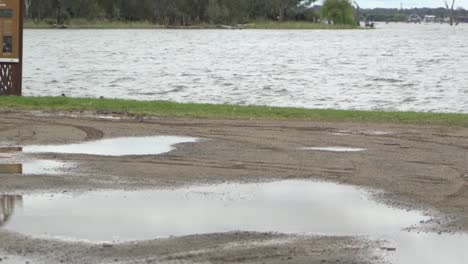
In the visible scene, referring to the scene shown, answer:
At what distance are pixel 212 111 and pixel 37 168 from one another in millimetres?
9070

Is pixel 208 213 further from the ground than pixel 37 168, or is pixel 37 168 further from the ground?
pixel 208 213

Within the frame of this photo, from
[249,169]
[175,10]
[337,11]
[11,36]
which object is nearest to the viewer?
[249,169]

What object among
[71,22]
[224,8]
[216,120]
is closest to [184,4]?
[224,8]

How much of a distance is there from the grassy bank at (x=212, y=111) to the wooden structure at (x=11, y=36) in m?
0.88

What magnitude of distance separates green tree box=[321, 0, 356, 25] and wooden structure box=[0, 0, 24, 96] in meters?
153

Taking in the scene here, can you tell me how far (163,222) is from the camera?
8688 mm

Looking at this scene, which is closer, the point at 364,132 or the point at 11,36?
the point at 364,132

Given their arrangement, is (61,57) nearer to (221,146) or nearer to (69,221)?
(221,146)

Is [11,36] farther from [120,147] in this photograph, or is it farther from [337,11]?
[337,11]

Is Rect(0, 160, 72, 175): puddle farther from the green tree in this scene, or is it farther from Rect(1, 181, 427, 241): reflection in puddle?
the green tree

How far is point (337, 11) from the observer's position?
173500mm

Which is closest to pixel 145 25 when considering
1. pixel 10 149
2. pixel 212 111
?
pixel 212 111

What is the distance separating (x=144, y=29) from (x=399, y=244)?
133268mm

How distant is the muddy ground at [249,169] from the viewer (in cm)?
754
